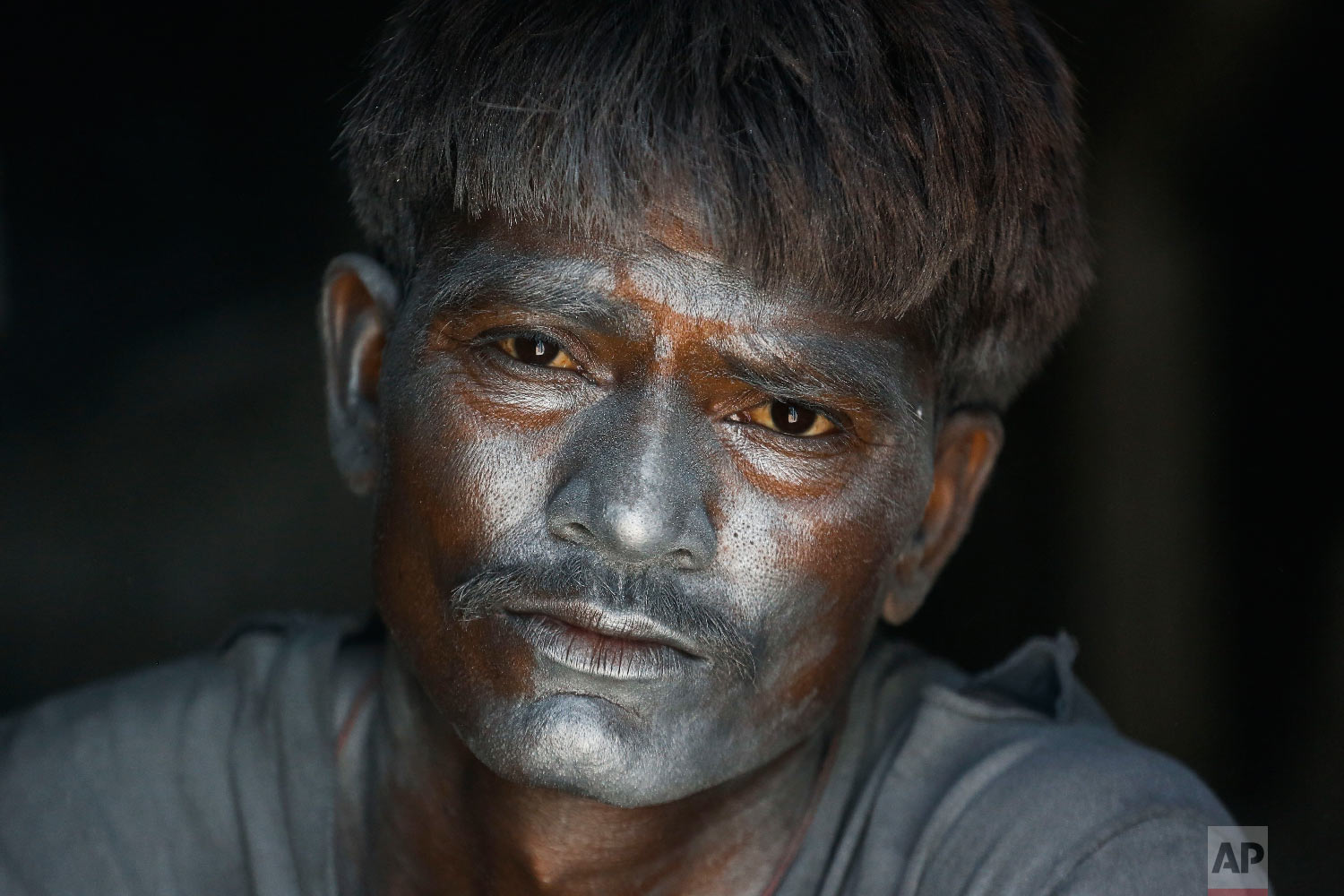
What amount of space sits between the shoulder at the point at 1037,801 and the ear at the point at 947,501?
0.19 m

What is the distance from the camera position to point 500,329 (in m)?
1.96

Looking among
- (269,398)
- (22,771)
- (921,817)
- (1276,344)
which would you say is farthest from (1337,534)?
(269,398)

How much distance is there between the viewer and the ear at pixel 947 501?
223cm

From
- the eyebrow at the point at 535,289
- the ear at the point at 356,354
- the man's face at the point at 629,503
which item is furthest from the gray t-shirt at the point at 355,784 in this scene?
the eyebrow at the point at 535,289

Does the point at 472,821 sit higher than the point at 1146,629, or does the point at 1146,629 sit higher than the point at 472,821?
the point at 472,821

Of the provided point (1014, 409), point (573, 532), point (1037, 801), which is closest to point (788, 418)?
point (573, 532)

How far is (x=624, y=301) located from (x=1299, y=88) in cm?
219

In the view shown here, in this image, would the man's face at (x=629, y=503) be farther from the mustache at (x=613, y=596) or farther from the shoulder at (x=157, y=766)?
the shoulder at (x=157, y=766)

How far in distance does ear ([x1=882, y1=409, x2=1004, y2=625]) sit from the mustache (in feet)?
1.29

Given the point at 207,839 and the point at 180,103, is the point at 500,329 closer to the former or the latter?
the point at 207,839

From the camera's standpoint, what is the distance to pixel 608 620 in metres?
1.81

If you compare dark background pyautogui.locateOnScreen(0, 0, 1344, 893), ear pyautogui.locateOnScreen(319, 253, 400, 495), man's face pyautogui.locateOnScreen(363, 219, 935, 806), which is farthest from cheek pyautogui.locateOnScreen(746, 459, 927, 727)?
dark background pyautogui.locateOnScreen(0, 0, 1344, 893)

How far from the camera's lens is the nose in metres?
1.79

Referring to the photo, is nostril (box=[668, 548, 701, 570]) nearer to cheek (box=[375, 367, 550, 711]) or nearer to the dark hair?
cheek (box=[375, 367, 550, 711])
